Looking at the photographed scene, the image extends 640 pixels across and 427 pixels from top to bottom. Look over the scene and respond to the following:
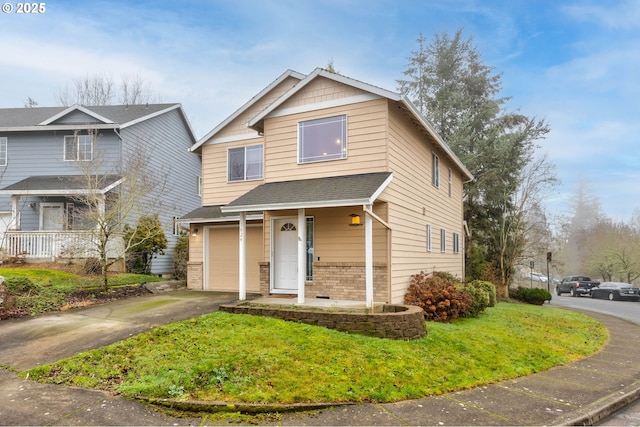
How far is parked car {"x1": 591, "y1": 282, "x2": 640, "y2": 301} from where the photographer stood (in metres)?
27.0

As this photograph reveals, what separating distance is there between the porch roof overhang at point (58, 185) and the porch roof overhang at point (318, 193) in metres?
7.37

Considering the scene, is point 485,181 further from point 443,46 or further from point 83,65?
point 83,65

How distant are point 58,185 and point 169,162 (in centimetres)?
575

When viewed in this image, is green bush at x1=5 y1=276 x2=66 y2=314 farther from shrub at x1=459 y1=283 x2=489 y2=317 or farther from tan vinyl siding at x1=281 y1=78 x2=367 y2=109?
shrub at x1=459 y1=283 x2=489 y2=317

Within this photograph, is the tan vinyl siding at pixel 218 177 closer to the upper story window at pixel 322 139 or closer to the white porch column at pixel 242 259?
the upper story window at pixel 322 139

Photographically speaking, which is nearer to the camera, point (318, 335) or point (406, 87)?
point (318, 335)

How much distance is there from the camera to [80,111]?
19656 millimetres

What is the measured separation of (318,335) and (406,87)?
1068 inches

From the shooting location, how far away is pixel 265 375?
18.9 feet

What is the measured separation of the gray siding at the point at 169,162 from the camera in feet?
64.6

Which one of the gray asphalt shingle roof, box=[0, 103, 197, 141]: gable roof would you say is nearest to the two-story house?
box=[0, 103, 197, 141]: gable roof

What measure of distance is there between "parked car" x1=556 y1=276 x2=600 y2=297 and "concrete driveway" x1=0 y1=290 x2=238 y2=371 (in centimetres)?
3190

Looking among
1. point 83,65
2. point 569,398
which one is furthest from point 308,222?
point 83,65

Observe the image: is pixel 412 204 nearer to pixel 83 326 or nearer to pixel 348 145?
pixel 348 145
